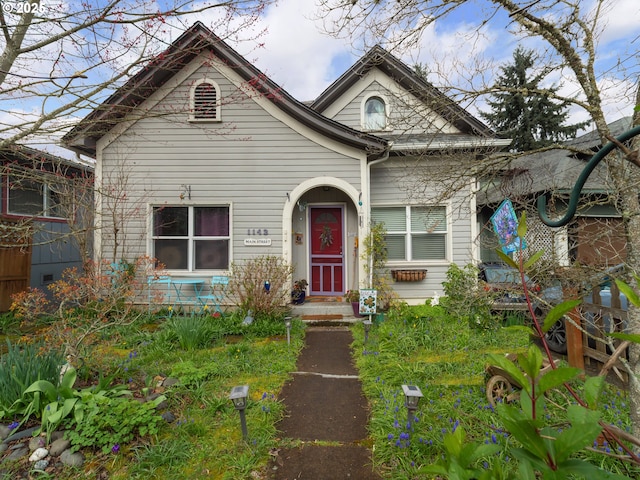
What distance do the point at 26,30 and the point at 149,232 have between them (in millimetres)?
4608

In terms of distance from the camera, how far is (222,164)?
7.72 m

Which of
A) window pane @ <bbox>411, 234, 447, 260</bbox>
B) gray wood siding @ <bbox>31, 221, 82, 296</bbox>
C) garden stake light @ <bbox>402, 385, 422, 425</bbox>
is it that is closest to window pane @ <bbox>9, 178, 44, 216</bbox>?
gray wood siding @ <bbox>31, 221, 82, 296</bbox>

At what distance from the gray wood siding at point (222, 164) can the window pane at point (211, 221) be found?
0.24m

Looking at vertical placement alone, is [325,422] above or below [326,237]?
below

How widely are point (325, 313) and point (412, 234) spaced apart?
9.91 ft

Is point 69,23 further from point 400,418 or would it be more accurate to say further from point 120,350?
point 400,418

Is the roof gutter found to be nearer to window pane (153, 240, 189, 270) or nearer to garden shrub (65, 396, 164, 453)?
window pane (153, 240, 189, 270)

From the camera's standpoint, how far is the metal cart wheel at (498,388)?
11.3ft

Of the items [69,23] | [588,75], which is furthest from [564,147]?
[69,23]

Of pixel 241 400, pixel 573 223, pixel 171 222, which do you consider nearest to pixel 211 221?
pixel 171 222

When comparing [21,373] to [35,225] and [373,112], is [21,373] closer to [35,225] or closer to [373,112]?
[35,225]

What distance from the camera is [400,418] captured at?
3244mm

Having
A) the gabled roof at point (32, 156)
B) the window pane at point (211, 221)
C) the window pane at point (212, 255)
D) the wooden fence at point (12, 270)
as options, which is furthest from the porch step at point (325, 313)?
the wooden fence at point (12, 270)

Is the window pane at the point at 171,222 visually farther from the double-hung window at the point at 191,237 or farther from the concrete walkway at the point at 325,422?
the concrete walkway at the point at 325,422
